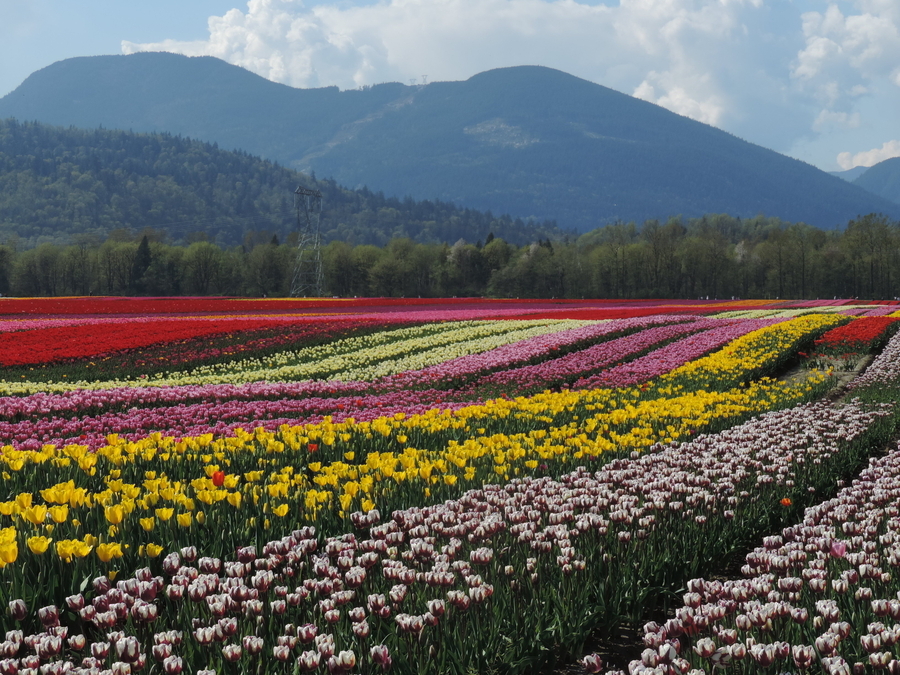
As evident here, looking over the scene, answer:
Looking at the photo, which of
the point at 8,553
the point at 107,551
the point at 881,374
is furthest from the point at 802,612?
the point at 881,374

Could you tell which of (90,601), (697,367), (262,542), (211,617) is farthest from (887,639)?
(697,367)

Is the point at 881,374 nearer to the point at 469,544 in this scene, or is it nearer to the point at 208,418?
the point at 208,418

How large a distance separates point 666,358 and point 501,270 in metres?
94.0

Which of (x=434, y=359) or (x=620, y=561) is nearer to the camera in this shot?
(x=620, y=561)

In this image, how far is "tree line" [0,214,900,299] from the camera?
105m

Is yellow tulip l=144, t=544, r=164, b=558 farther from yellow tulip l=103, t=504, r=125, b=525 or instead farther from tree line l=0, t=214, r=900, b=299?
tree line l=0, t=214, r=900, b=299

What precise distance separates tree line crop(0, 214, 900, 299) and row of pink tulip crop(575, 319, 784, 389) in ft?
265

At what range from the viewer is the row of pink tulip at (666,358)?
58.0 ft

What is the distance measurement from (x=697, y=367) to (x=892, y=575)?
14.1 meters

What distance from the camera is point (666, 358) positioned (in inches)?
834

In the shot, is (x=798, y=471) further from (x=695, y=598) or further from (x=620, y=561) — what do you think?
(x=695, y=598)

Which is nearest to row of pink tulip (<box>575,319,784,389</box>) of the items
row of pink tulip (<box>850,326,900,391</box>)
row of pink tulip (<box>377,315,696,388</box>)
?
row of pink tulip (<box>377,315,696,388</box>)

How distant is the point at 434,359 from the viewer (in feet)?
73.8

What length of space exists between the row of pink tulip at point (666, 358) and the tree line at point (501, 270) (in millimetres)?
80670
